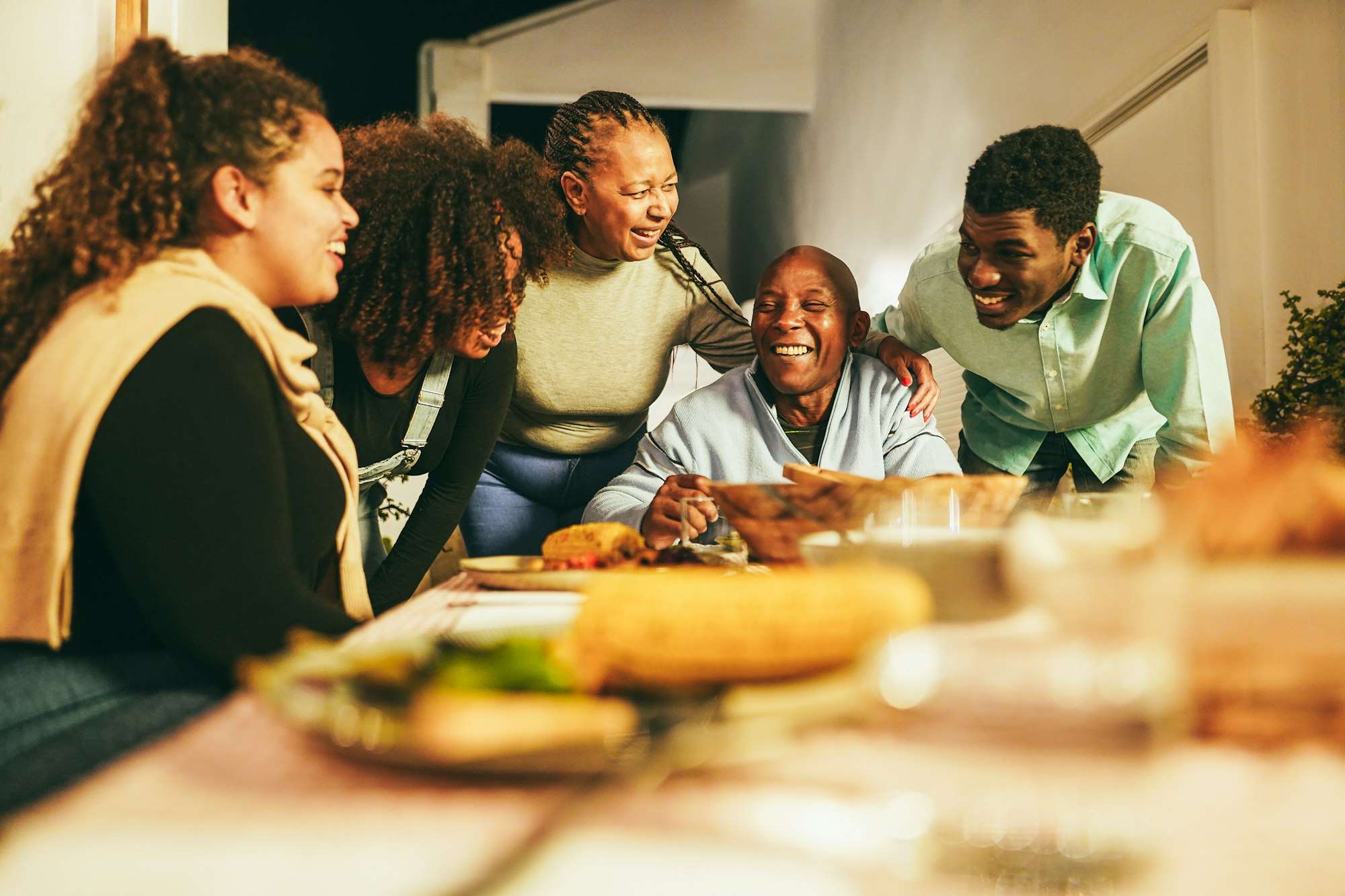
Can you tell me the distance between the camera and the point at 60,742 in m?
0.68

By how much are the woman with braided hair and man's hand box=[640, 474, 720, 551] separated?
75cm

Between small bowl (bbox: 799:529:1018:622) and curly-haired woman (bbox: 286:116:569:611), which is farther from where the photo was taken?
curly-haired woman (bbox: 286:116:569:611)

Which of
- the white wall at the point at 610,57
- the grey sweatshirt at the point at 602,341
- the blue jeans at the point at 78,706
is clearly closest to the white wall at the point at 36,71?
the grey sweatshirt at the point at 602,341

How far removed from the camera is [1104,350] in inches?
84.4

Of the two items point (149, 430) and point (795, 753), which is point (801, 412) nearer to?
point (149, 430)

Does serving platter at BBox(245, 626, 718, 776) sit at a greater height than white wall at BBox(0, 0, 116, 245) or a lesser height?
lesser

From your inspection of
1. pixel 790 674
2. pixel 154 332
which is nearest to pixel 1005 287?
pixel 154 332

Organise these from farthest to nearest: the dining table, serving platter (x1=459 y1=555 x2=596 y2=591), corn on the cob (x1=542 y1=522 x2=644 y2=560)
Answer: corn on the cob (x1=542 y1=522 x2=644 y2=560), serving platter (x1=459 y1=555 x2=596 y2=591), the dining table

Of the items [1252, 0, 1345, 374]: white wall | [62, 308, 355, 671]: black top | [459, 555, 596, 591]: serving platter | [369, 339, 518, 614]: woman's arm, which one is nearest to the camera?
[62, 308, 355, 671]: black top

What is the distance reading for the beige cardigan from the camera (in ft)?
2.52

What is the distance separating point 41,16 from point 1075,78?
3.18m

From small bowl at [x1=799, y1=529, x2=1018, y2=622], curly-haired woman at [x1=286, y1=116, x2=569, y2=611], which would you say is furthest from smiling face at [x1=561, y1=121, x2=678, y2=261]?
small bowl at [x1=799, y1=529, x2=1018, y2=622]

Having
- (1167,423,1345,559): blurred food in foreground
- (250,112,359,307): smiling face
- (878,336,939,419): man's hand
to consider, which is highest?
(250,112,359,307): smiling face

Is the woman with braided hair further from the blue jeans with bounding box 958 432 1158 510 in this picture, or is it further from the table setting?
the table setting
